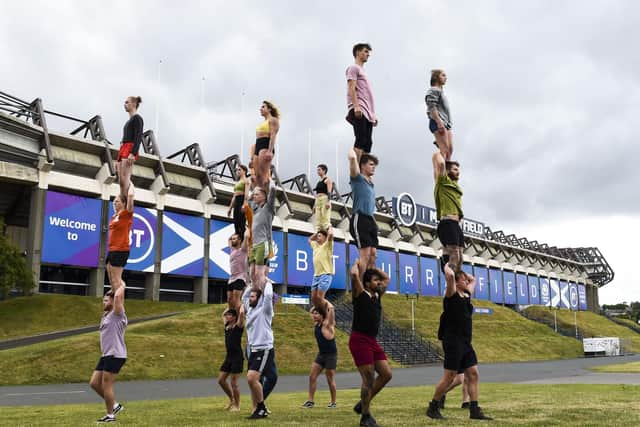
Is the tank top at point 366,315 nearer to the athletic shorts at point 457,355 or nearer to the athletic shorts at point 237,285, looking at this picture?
the athletic shorts at point 457,355

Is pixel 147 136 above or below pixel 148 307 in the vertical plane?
above

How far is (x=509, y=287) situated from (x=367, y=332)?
102 meters

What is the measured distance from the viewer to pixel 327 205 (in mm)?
11656

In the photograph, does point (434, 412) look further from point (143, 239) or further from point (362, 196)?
point (143, 239)

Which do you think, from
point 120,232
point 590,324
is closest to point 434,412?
point 120,232

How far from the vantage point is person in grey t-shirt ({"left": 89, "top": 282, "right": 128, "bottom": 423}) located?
8305mm

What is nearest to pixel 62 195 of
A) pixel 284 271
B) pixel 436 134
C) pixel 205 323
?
pixel 205 323

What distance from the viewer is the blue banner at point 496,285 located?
319 feet

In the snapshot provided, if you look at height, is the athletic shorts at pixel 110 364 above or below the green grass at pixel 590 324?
above

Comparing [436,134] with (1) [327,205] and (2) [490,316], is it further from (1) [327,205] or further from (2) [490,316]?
(2) [490,316]

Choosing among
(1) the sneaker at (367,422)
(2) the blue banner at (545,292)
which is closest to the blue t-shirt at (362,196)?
(1) the sneaker at (367,422)

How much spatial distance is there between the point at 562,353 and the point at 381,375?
2271 inches

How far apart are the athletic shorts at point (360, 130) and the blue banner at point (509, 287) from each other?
9934 centimetres

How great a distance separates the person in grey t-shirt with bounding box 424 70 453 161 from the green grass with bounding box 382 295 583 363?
128 ft
